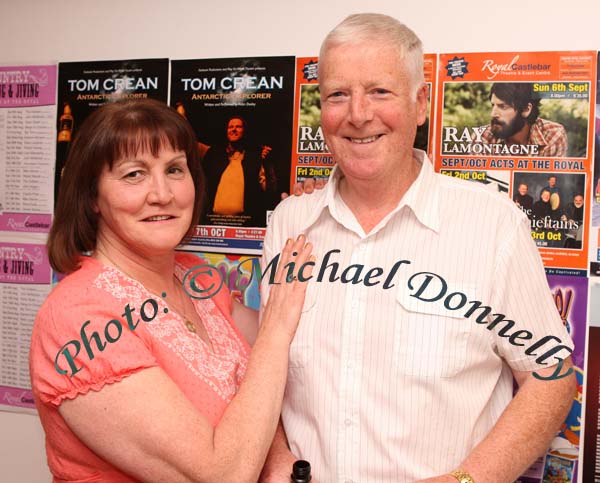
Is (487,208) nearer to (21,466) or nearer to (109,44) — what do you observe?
(109,44)

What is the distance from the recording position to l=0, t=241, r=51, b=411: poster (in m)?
1.93

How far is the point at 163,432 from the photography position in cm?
105

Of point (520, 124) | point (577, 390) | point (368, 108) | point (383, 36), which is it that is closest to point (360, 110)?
point (368, 108)

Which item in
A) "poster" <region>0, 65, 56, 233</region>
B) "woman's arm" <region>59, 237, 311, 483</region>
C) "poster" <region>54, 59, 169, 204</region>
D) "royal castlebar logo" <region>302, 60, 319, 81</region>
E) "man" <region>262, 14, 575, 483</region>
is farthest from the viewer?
"poster" <region>0, 65, 56, 233</region>

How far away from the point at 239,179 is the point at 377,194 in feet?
1.80

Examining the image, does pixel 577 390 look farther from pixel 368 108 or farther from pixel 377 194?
pixel 368 108

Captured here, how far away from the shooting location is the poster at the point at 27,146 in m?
1.90

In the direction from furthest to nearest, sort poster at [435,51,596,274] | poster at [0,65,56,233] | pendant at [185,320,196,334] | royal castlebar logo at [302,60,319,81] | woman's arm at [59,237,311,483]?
poster at [0,65,56,233] < royal castlebar logo at [302,60,319,81] < poster at [435,51,596,274] < pendant at [185,320,196,334] < woman's arm at [59,237,311,483]

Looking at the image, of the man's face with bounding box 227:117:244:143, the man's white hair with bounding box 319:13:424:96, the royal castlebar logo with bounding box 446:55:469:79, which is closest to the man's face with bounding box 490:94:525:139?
the royal castlebar logo with bounding box 446:55:469:79

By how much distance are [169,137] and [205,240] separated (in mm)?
554

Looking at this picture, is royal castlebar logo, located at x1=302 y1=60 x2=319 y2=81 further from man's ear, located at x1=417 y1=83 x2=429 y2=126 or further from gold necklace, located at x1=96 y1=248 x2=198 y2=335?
gold necklace, located at x1=96 y1=248 x2=198 y2=335

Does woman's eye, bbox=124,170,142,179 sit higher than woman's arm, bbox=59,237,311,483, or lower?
higher

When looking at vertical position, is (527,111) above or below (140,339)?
above

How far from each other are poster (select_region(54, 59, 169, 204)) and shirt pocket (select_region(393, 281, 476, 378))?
1046 mm
